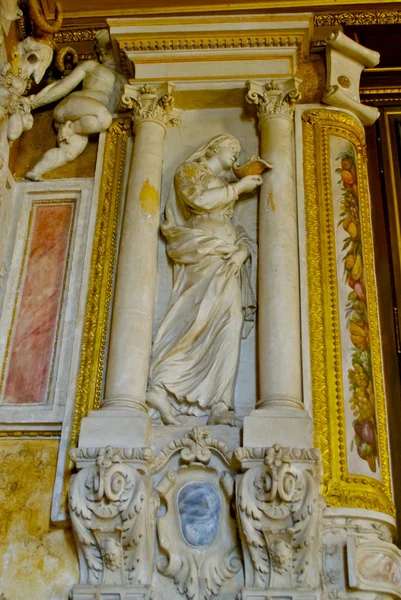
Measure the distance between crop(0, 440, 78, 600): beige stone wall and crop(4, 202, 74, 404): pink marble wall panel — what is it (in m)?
0.41

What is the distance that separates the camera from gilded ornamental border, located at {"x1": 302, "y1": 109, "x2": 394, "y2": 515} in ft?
17.8

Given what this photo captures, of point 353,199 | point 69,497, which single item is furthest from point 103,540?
point 353,199

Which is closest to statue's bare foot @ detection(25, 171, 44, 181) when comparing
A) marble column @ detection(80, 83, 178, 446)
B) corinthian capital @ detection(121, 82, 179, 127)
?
Result: marble column @ detection(80, 83, 178, 446)

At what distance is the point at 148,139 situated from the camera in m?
6.66

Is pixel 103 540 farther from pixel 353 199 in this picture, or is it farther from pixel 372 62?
pixel 372 62

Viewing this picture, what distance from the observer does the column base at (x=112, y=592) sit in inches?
195

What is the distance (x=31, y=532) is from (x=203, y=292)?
6.61 feet

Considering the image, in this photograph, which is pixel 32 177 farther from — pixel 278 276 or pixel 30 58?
pixel 278 276

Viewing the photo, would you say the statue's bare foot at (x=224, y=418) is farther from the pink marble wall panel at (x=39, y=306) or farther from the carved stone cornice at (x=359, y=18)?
the carved stone cornice at (x=359, y=18)

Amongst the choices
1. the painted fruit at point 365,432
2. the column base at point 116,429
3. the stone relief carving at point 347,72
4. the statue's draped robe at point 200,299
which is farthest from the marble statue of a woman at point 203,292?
the stone relief carving at point 347,72

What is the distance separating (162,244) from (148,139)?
2.88 ft

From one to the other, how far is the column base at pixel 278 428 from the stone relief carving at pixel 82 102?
288 centimetres

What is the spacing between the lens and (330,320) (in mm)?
6023

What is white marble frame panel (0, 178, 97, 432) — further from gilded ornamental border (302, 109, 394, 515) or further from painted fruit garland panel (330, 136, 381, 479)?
painted fruit garland panel (330, 136, 381, 479)
